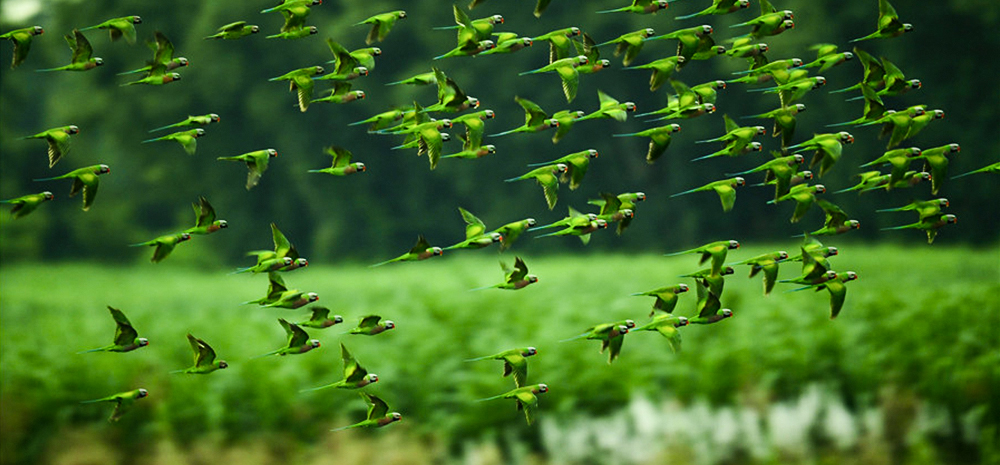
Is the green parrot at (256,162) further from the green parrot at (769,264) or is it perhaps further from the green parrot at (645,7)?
the green parrot at (769,264)

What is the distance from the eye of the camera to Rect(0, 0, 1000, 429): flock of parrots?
2.92m

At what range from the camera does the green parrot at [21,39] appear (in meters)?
2.91

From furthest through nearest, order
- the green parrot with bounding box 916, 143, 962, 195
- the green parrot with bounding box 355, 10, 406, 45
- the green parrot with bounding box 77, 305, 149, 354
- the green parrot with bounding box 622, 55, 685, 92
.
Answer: the green parrot with bounding box 916, 143, 962, 195
the green parrot with bounding box 622, 55, 685, 92
the green parrot with bounding box 355, 10, 406, 45
the green parrot with bounding box 77, 305, 149, 354

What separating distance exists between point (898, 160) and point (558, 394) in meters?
5.58

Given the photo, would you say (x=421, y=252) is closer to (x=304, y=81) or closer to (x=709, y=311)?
(x=304, y=81)

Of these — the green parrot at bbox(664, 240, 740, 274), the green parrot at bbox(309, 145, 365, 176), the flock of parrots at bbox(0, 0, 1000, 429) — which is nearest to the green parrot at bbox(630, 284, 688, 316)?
the flock of parrots at bbox(0, 0, 1000, 429)

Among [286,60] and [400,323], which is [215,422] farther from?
[286,60]

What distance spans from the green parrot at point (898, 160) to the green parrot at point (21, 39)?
2.38 m

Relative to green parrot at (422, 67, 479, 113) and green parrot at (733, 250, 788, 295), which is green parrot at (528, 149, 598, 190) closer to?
green parrot at (422, 67, 479, 113)

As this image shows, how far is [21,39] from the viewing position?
9.68 feet

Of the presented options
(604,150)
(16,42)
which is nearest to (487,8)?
(604,150)

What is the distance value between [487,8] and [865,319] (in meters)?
22.2

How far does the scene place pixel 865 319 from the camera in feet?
35.4

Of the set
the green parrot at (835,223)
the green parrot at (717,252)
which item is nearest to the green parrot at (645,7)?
the green parrot at (717,252)
